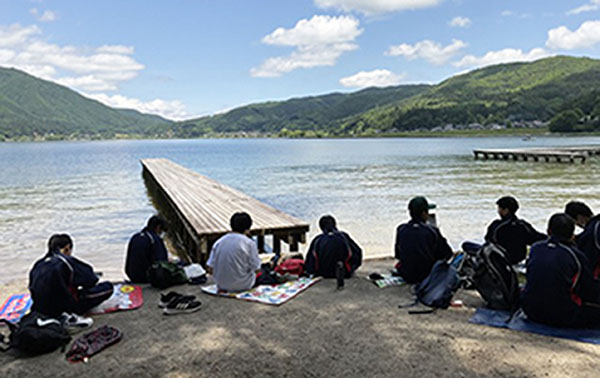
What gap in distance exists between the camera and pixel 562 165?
3969 centimetres

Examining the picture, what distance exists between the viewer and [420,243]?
6480 mm

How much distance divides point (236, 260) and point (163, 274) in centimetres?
123

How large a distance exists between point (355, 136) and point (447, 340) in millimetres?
195485

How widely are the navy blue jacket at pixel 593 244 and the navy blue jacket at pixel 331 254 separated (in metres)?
3.13

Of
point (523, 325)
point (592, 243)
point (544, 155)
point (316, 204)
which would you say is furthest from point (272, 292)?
point (544, 155)

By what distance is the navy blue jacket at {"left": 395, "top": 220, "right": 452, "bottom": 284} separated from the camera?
21.1 feet

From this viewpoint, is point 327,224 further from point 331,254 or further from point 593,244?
point 593,244

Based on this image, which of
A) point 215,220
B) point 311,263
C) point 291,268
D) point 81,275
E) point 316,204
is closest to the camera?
point 81,275

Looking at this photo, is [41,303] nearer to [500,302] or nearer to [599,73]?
[500,302]

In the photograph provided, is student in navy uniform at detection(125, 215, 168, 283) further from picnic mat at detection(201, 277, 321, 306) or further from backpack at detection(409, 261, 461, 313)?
backpack at detection(409, 261, 461, 313)

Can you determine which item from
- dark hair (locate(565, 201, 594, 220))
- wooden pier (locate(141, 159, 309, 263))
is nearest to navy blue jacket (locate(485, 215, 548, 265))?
dark hair (locate(565, 201, 594, 220))

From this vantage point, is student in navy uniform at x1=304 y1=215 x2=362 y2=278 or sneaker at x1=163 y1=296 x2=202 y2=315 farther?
student in navy uniform at x1=304 y1=215 x2=362 y2=278

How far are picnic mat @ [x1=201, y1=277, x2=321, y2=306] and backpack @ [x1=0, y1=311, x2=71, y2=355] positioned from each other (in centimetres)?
221

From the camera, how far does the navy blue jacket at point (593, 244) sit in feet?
17.1
